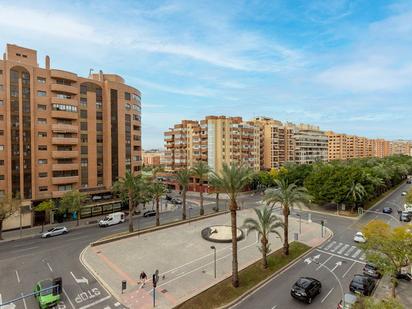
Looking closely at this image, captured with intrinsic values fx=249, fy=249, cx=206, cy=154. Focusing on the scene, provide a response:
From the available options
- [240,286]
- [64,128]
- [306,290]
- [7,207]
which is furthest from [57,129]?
[306,290]

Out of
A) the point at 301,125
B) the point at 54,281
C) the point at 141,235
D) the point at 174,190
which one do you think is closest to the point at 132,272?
the point at 54,281

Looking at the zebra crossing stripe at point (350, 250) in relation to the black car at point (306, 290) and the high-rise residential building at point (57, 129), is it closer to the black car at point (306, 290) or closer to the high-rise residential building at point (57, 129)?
the black car at point (306, 290)

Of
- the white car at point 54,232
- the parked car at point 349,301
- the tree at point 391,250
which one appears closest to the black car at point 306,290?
the parked car at point 349,301

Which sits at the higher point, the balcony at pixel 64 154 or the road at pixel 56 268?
the balcony at pixel 64 154

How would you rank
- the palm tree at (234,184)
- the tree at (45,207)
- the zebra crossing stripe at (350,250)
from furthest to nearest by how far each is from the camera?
the tree at (45,207)
the zebra crossing stripe at (350,250)
the palm tree at (234,184)

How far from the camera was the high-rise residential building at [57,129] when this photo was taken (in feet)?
156

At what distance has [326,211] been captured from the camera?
59750 millimetres

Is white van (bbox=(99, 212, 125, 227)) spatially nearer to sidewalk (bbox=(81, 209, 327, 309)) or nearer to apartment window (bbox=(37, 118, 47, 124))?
sidewalk (bbox=(81, 209, 327, 309))

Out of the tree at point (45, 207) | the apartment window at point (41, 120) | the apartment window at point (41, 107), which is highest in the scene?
the apartment window at point (41, 107)

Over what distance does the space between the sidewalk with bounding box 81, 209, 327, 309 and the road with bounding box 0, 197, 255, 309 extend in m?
1.33

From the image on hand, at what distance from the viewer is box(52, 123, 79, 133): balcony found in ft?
168

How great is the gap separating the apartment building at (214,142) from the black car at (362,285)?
209 feet

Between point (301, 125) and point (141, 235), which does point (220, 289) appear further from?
point (301, 125)

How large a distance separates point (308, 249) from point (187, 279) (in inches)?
746
